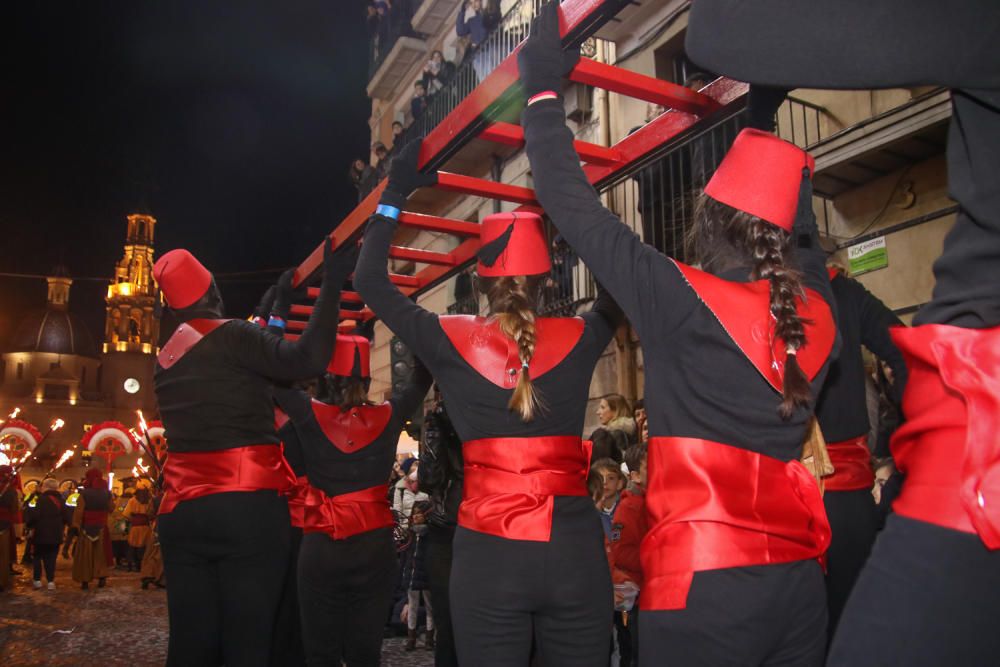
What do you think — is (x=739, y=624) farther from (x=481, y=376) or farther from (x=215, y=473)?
(x=215, y=473)

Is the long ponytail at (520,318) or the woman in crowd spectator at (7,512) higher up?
the long ponytail at (520,318)

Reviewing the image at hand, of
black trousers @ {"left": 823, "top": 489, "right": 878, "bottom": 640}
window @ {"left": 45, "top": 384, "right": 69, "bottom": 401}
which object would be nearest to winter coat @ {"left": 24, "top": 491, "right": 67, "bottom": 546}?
black trousers @ {"left": 823, "top": 489, "right": 878, "bottom": 640}

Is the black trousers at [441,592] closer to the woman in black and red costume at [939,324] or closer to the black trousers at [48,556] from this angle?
the woman in black and red costume at [939,324]

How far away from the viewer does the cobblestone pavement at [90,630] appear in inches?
254

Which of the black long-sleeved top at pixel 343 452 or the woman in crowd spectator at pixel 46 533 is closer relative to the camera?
the black long-sleeved top at pixel 343 452

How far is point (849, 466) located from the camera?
265 cm

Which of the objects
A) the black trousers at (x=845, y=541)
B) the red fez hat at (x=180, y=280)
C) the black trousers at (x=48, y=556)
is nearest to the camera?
the black trousers at (x=845, y=541)

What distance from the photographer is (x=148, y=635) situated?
771cm

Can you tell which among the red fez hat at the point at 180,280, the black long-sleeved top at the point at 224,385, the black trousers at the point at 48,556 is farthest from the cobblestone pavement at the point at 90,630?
the red fez hat at the point at 180,280

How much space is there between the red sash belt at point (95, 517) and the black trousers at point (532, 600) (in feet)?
43.7

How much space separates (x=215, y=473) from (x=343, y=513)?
80 cm

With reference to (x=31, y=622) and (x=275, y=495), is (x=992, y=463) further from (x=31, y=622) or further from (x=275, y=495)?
(x=31, y=622)

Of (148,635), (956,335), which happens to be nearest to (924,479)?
(956,335)

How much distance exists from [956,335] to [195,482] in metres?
2.87
